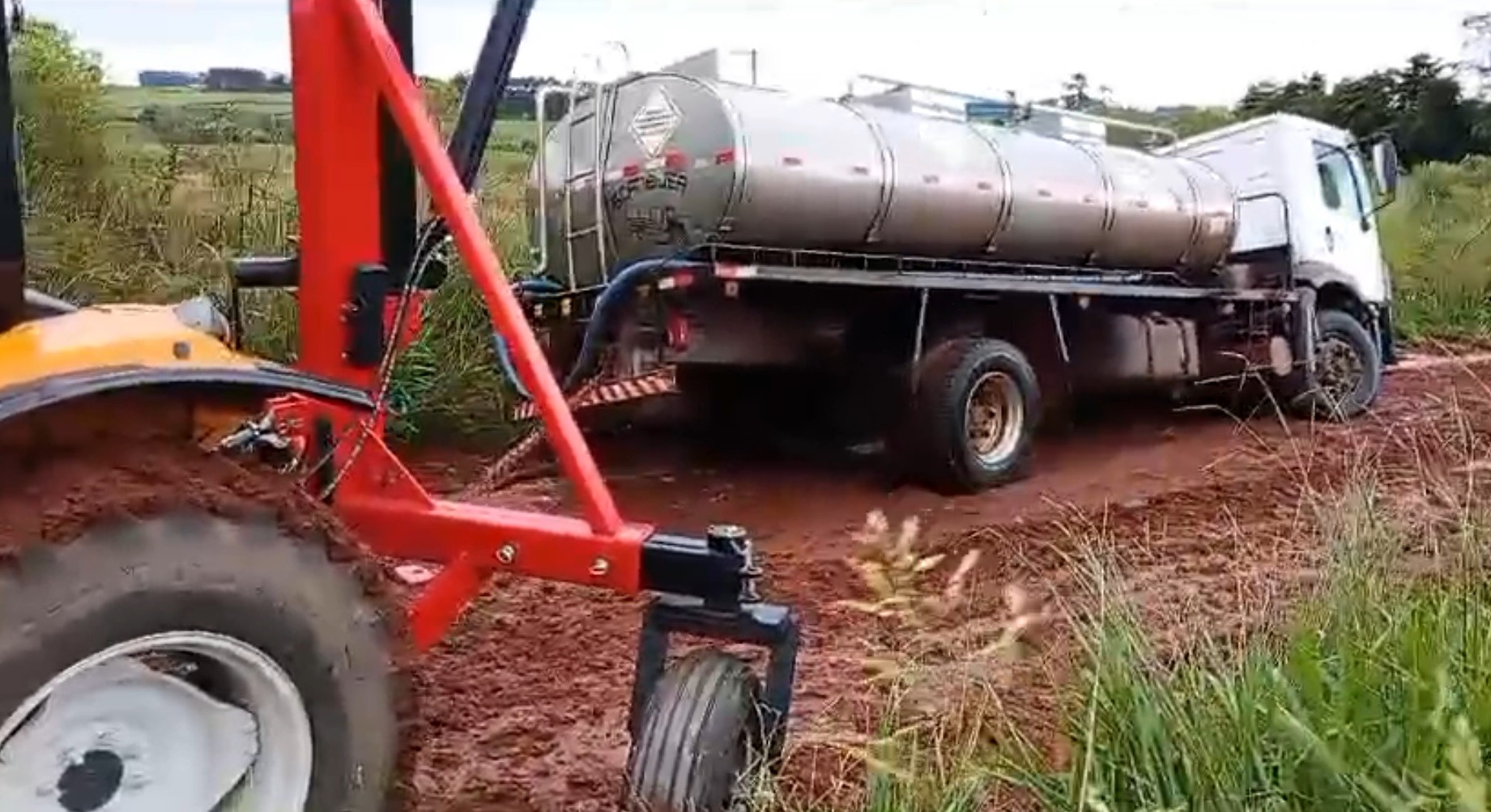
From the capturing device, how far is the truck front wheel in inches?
493

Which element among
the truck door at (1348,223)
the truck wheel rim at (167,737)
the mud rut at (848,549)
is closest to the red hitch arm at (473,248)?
the mud rut at (848,549)

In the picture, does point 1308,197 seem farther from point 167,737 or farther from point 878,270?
point 167,737

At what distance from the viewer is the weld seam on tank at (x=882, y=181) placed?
8.98 metres

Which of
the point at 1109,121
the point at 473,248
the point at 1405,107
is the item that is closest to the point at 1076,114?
the point at 1109,121

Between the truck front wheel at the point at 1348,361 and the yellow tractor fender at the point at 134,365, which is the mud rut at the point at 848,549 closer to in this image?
the truck front wheel at the point at 1348,361

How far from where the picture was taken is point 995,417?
9633 millimetres

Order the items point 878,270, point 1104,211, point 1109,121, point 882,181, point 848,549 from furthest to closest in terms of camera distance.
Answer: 1. point 1109,121
2. point 1104,211
3. point 878,270
4. point 882,181
5. point 848,549

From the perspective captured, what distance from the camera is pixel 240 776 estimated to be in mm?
2861

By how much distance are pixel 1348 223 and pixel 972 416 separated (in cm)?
544

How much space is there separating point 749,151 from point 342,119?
4.84 meters

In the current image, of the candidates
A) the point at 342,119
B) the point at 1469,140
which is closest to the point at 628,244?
the point at 342,119

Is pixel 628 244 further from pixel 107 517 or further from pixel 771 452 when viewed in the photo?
pixel 107 517

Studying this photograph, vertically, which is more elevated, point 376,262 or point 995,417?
point 376,262

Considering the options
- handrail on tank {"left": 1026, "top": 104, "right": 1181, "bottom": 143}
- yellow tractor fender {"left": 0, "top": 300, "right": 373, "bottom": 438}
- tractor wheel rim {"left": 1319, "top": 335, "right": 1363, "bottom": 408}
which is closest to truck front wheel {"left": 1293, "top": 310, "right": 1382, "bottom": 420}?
tractor wheel rim {"left": 1319, "top": 335, "right": 1363, "bottom": 408}
